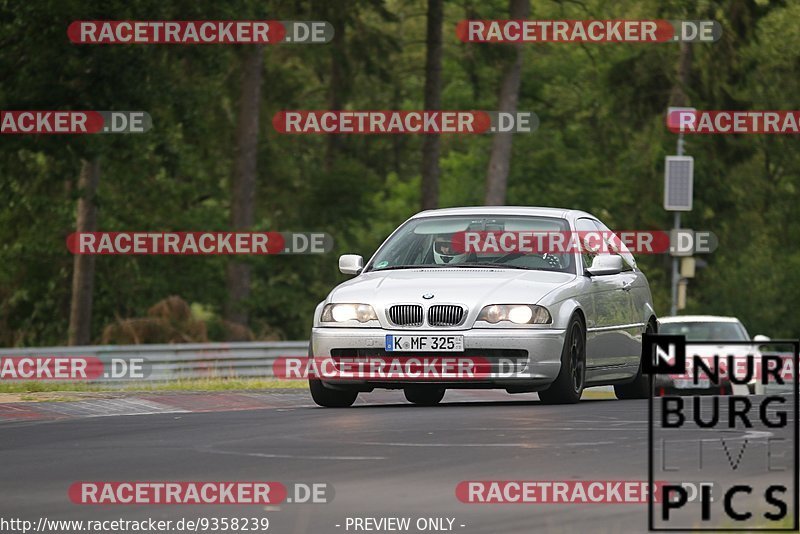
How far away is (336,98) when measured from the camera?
59.7 meters

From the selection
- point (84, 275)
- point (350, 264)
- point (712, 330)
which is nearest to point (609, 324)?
point (350, 264)

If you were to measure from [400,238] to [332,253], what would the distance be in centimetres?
4515

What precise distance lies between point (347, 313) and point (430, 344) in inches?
31.0

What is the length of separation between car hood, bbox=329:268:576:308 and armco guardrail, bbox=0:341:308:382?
1515 cm

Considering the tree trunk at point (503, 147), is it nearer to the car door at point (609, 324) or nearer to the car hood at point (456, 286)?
the car door at point (609, 324)

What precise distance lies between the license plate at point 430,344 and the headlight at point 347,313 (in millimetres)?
334

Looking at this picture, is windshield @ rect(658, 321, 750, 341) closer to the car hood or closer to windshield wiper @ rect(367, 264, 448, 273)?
windshield wiper @ rect(367, 264, 448, 273)

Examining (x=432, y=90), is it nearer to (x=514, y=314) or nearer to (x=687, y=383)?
(x=687, y=383)

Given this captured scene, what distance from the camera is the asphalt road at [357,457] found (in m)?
9.04

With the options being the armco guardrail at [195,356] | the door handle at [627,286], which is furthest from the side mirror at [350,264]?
the armco guardrail at [195,356]

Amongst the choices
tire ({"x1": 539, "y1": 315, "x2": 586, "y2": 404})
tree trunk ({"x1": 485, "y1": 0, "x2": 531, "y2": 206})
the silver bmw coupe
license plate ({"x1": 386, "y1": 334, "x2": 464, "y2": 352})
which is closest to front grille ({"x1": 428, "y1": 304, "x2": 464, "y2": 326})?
the silver bmw coupe

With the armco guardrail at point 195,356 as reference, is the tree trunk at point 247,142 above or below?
above

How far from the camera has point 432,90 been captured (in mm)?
49594

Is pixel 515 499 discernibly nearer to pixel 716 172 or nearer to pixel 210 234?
pixel 210 234
